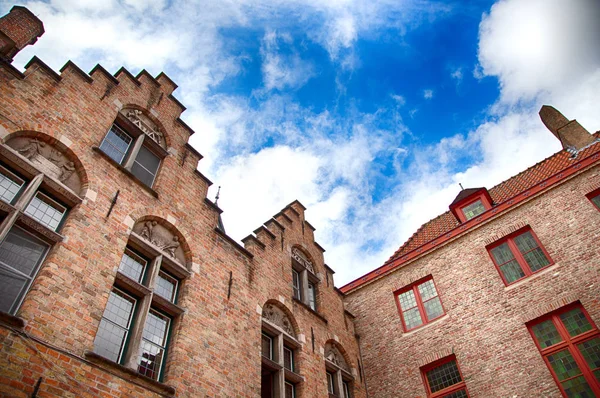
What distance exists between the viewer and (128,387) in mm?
5820

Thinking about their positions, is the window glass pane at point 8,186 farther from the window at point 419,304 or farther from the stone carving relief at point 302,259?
the window at point 419,304

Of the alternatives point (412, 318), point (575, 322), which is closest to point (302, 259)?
point (412, 318)

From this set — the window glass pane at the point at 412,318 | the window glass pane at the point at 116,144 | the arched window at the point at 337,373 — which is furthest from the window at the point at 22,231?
the window glass pane at the point at 412,318

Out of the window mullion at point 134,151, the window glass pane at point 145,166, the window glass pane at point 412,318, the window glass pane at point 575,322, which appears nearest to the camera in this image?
the window mullion at point 134,151

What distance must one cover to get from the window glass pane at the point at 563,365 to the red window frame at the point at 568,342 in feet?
0.22

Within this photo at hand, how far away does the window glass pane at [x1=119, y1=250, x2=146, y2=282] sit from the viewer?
7218mm

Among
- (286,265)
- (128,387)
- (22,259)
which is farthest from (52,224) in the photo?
(286,265)

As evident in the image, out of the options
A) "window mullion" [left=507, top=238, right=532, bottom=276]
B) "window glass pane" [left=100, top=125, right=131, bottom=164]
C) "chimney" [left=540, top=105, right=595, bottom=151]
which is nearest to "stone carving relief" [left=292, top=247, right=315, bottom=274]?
"window glass pane" [left=100, top=125, right=131, bottom=164]

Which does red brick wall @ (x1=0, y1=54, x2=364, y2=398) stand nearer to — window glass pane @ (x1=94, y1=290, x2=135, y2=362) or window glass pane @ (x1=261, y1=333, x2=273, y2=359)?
window glass pane @ (x1=94, y1=290, x2=135, y2=362)

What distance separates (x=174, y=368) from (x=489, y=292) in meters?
8.87

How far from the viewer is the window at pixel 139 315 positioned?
6285 millimetres

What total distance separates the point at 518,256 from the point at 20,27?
50.5ft

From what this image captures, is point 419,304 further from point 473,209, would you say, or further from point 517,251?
point 473,209

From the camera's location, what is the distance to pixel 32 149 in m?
6.71
